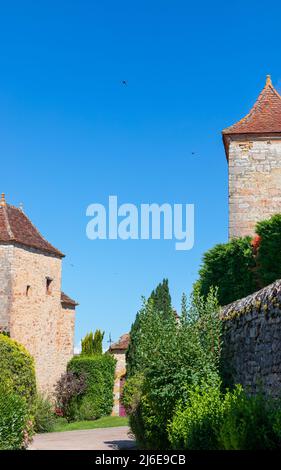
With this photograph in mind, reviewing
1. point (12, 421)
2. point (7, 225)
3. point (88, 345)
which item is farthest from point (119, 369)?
point (12, 421)

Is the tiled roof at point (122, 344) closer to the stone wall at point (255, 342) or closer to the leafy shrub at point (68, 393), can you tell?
the leafy shrub at point (68, 393)

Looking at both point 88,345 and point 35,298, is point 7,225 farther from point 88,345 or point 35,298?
point 88,345

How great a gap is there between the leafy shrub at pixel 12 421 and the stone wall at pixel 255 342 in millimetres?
4560

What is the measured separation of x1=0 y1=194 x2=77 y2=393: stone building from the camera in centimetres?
3231

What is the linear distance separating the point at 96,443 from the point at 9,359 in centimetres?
366

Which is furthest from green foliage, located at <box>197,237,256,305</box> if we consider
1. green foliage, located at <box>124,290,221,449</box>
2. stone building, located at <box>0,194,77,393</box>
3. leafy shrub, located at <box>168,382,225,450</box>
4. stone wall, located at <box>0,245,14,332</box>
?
stone building, located at <box>0,194,77,393</box>

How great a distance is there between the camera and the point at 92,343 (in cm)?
3838

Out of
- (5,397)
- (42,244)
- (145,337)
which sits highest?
(42,244)

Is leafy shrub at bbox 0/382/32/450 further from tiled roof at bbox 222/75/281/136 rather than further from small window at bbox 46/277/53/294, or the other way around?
small window at bbox 46/277/53/294

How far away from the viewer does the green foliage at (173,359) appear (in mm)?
14523

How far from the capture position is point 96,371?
3566 cm
